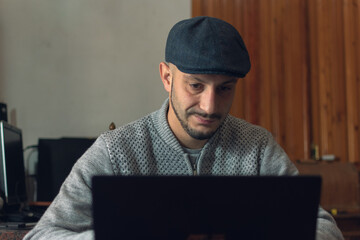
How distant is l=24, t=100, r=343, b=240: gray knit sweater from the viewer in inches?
51.8

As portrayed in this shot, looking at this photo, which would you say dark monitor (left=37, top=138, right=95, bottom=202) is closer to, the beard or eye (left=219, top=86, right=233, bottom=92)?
the beard

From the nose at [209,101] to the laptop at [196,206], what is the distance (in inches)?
21.2

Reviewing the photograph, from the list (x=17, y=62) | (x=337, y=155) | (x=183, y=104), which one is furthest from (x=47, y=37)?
(x=337, y=155)

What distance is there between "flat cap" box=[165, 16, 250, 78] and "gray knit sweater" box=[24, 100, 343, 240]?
0.26 m

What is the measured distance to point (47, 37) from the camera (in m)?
2.85

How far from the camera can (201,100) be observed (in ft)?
4.33

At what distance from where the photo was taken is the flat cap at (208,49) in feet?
4.12

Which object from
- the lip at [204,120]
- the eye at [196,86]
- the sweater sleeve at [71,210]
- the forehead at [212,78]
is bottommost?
the sweater sleeve at [71,210]

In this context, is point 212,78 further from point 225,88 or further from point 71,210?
point 71,210

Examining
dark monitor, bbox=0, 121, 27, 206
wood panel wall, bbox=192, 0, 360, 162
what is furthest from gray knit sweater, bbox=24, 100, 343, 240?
wood panel wall, bbox=192, 0, 360, 162

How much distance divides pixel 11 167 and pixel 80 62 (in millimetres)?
945

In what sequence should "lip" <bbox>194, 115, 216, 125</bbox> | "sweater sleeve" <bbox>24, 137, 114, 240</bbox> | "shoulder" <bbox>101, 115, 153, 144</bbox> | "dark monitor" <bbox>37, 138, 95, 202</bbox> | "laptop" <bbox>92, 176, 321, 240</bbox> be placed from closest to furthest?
"laptop" <bbox>92, 176, 321, 240</bbox>, "sweater sleeve" <bbox>24, 137, 114, 240</bbox>, "lip" <bbox>194, 115, 216, 125</bbox>, "shoulder" <bbox>101, 115, 153, 144</bbox>, "dark monitor" <bbox>37, 138, 95, 202</bbox>

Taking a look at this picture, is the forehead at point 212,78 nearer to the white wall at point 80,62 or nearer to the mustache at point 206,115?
the mustache at point 206,115

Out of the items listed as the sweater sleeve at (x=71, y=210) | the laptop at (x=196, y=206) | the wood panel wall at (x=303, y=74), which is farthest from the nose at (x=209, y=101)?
the wood panel wall at (x=303, y=74)
